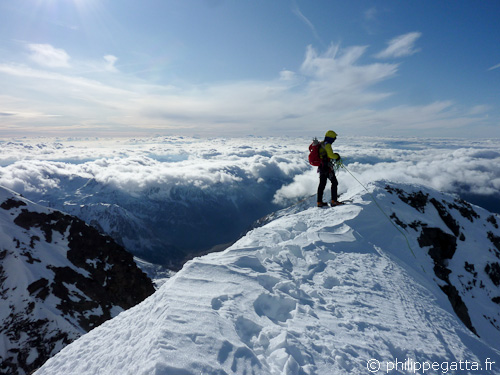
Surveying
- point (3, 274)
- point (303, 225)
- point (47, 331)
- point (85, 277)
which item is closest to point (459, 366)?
point (303, 225)

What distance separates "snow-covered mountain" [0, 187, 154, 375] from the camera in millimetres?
43719

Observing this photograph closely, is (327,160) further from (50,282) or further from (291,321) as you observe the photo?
(50,282)

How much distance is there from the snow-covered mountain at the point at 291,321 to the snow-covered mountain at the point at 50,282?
53713 mm

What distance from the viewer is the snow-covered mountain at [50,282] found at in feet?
143

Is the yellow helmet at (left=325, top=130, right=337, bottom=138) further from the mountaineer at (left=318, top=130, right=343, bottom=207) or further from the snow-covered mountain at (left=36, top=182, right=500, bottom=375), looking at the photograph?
the snow-covered mountain at (left=36, top=182, right=500, bottom=375)

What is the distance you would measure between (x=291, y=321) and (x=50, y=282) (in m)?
70.0

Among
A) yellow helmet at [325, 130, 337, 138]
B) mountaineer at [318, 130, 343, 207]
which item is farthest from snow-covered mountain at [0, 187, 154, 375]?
yellow helmet at [325, 130, 337, 138]

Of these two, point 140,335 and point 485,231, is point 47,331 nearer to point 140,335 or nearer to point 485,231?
point 140,335

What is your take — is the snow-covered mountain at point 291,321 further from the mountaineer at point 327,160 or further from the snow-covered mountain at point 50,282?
the snow-covered mountain at point 50,282

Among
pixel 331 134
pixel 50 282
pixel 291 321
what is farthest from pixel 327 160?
pixel 50 282

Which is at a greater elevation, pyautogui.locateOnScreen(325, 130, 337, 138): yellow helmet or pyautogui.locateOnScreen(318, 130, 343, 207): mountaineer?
pyautogui.locateOnScreen(325, 130, 337, 138): yellow helmet

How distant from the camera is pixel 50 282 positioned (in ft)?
178

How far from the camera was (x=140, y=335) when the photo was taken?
188 inches

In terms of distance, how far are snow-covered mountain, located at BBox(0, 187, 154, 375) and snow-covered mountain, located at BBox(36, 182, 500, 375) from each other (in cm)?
5371
